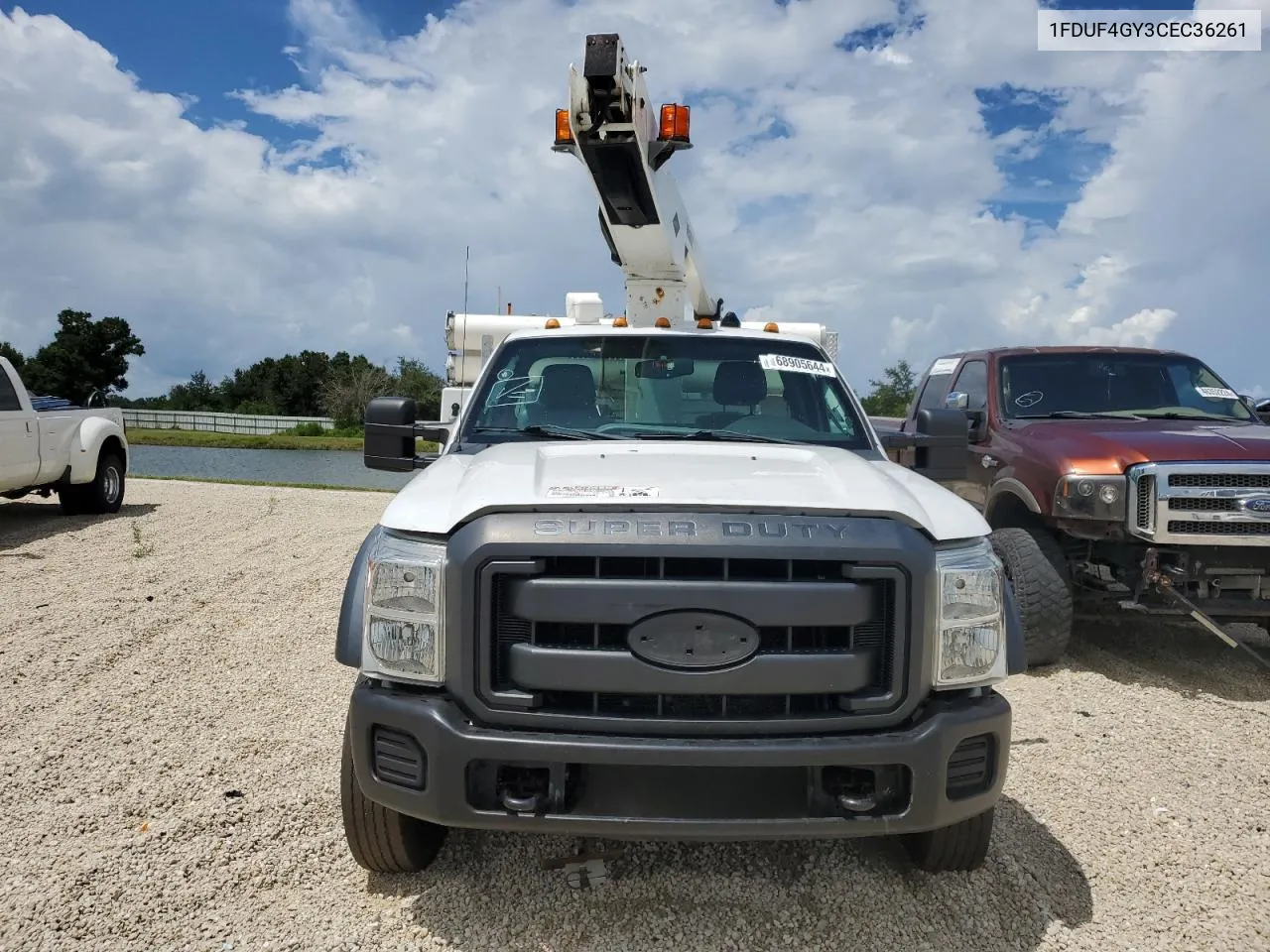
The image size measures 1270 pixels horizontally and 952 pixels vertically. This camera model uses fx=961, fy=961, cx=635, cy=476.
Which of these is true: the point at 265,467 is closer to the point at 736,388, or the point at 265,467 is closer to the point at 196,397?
the point at 736,388

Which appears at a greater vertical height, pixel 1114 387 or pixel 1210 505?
pixel 1114 387

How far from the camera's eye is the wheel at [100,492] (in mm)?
11539

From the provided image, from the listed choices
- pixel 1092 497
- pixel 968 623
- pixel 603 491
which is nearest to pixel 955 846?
pixel 968 623

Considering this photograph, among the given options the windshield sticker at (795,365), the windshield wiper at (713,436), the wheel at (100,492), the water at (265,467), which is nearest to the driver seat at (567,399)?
the windshield wiper at (713,436)

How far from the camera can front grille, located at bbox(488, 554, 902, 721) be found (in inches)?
101

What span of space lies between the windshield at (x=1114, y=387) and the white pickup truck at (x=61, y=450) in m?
9.53

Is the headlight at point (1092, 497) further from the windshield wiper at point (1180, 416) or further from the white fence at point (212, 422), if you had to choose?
the white fence at point (212, 422)

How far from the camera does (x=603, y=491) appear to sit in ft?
8.91

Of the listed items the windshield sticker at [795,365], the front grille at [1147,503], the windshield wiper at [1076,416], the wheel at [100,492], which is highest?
the windshield sticker at [795,365]

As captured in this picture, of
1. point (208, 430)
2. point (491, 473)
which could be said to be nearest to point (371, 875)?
point (491, 473)

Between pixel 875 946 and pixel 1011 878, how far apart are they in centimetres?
67

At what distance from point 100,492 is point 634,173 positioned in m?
8.03

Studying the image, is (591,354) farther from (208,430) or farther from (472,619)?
(208,430)

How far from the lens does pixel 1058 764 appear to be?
427cm
